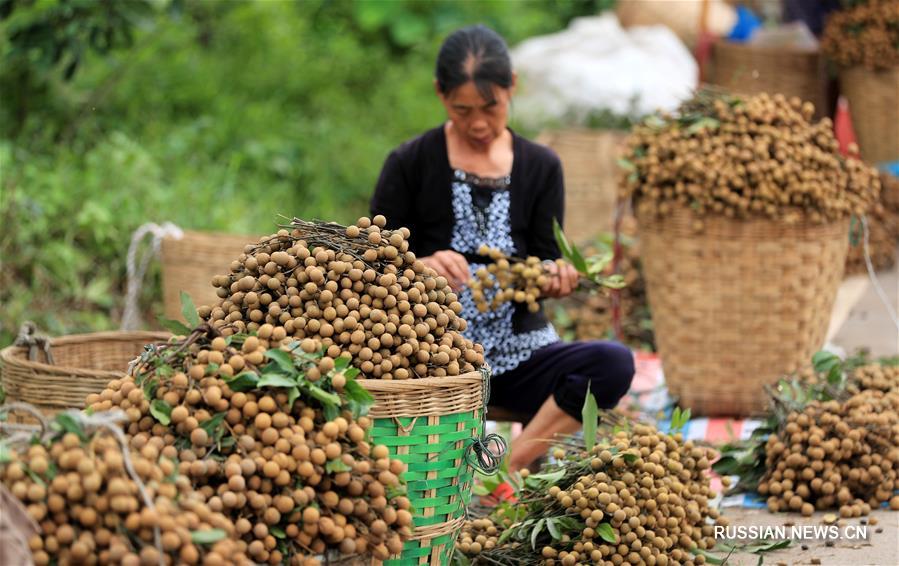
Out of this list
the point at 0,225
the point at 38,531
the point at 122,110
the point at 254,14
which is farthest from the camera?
the point at 254,14

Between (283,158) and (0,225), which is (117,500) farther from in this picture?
(283,158)

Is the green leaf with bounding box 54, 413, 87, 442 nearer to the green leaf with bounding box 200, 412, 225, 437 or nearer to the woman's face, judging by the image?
the green leaf with bounding box 200, 412, 225, 437

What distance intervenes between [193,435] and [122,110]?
16.3 ft

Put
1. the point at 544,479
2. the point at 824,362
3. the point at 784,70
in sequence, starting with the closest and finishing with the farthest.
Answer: the point at 544,479, the point at 824,362, the point at 784,70

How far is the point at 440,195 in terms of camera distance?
11.2ft

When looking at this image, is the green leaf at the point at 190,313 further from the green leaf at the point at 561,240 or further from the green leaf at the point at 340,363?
the green leaf at the point at 561,240

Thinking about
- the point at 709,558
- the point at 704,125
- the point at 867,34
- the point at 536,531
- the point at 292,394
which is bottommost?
the point at 709,558

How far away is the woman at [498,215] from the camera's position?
3275 millimetres

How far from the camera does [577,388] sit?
326 cm

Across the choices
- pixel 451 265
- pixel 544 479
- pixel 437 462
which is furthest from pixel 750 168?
pixel 437 462

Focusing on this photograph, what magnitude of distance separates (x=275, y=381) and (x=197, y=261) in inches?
102

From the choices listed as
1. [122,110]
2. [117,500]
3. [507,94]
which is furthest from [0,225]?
[117,500]

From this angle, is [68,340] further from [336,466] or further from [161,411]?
[336,466]

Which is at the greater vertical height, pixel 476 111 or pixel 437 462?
pixel 476 111
